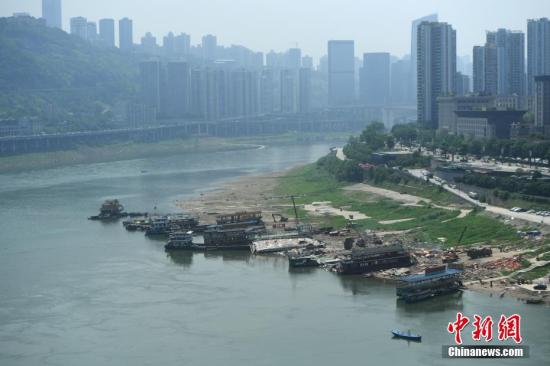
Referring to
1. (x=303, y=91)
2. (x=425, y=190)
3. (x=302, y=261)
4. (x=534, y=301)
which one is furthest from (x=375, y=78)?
(x=534, y=301)

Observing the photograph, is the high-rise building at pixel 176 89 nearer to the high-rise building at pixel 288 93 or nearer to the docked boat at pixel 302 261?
the high-rise building at pixel 288 93

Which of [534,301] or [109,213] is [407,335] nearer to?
[534,301]

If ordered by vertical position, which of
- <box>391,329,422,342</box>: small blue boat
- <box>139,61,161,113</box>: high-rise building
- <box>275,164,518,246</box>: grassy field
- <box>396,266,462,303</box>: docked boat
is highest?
<box>139,61,161,113</box>: high-rise building

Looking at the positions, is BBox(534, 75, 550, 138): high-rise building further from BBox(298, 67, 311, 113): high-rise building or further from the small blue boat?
BBox(298, 67, 311, 113): high-rise building

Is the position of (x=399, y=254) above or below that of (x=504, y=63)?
below

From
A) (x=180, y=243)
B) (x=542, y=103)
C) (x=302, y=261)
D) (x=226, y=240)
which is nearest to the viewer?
(x=302, y=261)

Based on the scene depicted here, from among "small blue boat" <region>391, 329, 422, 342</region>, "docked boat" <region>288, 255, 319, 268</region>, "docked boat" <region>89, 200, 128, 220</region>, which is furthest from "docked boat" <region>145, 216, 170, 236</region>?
"small blue boat" <region>391, 329, 422, 342</region>
